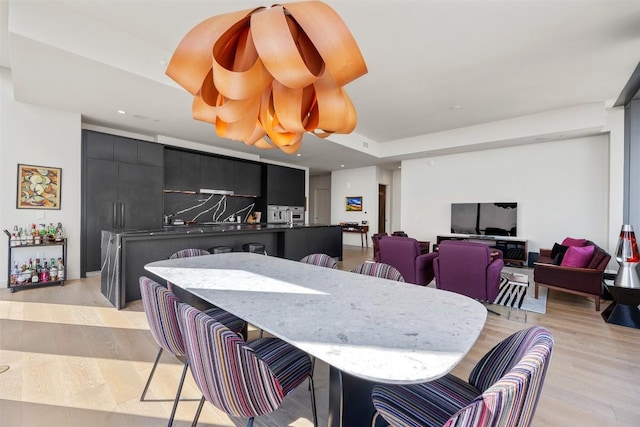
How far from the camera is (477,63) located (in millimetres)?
3541

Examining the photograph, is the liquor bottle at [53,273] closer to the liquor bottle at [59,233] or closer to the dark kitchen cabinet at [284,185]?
the liquor bottle at [59,233]

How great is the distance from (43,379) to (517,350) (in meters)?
2.89

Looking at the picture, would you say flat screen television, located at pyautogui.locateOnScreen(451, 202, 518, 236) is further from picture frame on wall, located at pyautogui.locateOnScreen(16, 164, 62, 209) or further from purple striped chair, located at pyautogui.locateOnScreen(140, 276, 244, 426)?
picture frame on wall, located at pyautogui.locateOnScreen(16, 164, 62, 209)

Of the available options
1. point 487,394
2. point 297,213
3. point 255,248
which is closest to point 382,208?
point 297,213

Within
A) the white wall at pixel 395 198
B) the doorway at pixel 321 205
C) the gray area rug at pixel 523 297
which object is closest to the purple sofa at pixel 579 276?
the gray area rug at pixel 523 297

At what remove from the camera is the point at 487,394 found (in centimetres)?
66

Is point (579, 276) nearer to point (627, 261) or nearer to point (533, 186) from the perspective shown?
point (627, 261)

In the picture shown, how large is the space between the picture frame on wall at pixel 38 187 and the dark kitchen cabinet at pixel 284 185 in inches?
170

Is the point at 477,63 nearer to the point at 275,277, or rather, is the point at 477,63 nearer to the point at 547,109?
the point at 547,109

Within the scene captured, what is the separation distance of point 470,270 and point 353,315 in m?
2.73

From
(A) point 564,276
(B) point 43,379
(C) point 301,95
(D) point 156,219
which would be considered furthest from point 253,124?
(D) point 156,219

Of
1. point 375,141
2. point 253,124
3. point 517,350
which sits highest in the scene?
point 375,141

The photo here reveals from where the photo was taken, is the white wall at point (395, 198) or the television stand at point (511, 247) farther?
the white wall at point (395, 198)

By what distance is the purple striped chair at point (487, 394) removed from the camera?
2.16 ft
